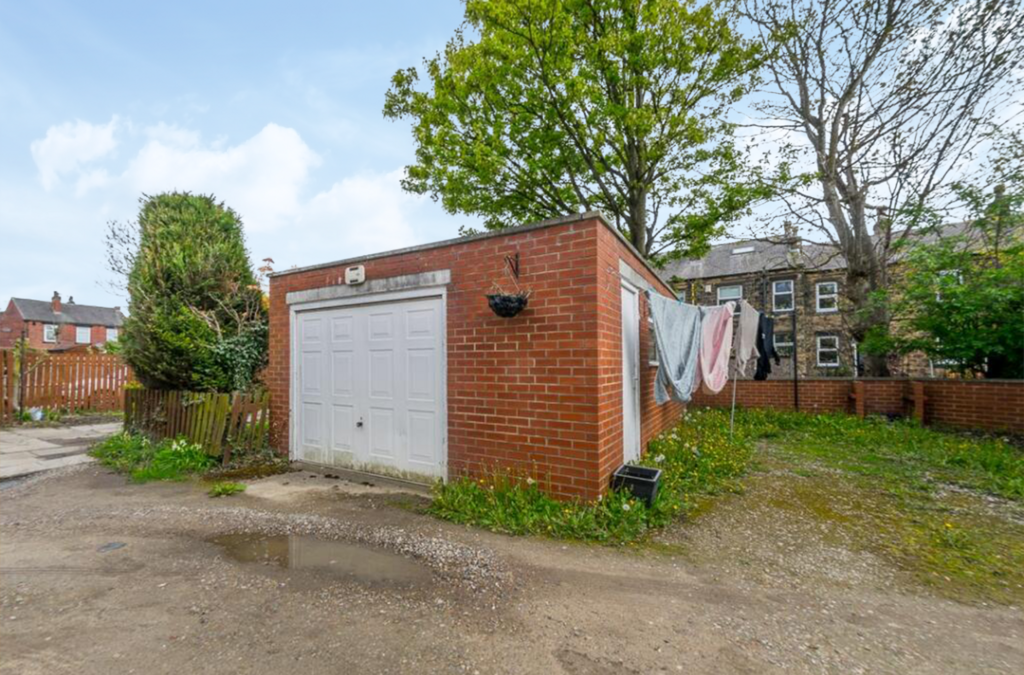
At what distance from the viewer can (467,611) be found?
8.53ft

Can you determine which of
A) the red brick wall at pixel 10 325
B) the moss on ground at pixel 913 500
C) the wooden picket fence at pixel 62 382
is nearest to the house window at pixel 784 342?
the moss on ground at pixel 913 500

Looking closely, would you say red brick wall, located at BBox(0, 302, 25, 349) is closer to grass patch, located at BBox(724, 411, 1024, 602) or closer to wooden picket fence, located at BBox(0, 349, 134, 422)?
wooden picket fence, located at BBox(0, 349, 134, 422)

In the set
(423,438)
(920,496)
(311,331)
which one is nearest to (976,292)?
(920,496)

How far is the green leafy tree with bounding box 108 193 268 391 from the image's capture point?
21.8 feet

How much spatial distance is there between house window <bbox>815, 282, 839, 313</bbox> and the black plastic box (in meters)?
21.7

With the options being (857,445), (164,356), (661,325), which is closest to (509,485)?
(661,325)

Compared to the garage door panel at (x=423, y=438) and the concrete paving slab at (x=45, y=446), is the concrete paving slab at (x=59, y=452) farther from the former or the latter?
the garage door panel at (x=423, y=438)

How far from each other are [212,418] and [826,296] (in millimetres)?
24876

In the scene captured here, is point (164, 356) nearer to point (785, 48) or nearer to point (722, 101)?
point (722, 101)

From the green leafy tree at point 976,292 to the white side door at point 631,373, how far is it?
7345 millimetres

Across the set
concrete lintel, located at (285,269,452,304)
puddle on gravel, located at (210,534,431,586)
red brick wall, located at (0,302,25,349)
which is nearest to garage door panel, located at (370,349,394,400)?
concrete lintel, located at (285,269,452,304)

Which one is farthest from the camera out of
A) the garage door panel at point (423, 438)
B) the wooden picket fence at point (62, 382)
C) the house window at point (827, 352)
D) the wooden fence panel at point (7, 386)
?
the house window at point (827, 352)

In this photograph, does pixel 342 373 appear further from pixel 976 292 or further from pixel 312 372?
pixel 976 292

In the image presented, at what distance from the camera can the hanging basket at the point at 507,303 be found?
167 inches
